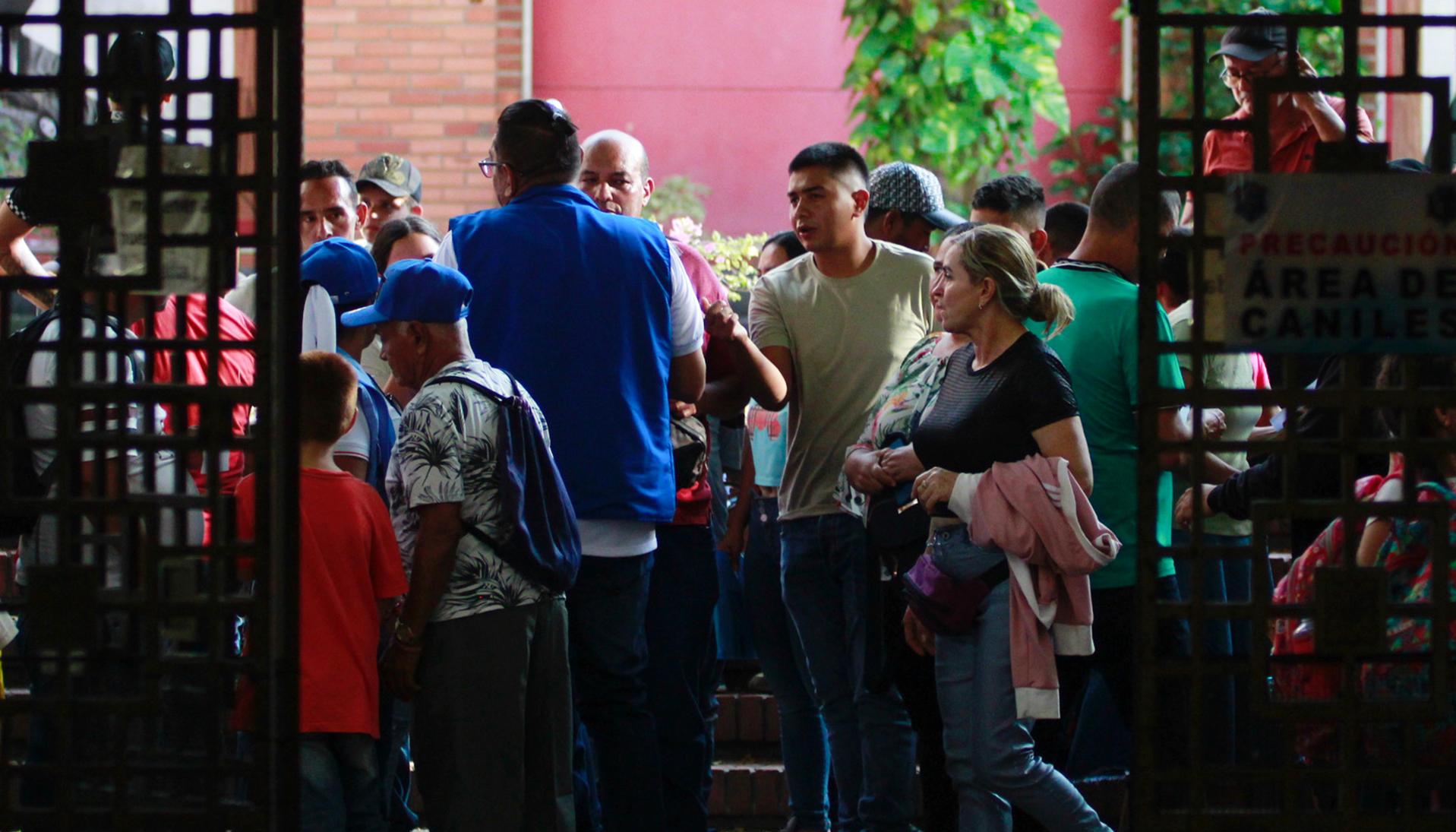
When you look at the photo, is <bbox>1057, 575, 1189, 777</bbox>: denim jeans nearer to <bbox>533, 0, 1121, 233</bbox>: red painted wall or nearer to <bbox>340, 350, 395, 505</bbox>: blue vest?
<bbox>340, 350, 395, 505</bbox>: blue vest

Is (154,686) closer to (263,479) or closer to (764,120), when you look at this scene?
(263,479)

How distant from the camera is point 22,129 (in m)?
4.70

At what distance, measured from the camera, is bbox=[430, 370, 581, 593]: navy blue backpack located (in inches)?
147

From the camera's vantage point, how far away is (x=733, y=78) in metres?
9.59

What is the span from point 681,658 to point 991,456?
3.55 feet

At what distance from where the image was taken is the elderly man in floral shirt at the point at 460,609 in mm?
3703

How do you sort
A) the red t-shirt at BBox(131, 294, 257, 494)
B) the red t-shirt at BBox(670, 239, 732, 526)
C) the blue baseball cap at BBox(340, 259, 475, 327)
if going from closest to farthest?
the blue baseball cap at BBox(340, 259, 475, 327), the red t-shirt at BBox(131, 294, 257, 494), the red t-shirt at BBox(670, 239, 732, 526)

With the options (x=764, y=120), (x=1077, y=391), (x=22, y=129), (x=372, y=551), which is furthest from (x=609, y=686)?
(x=764, y=120)

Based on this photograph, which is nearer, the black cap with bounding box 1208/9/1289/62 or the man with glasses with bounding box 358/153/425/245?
the black cap with bounding box 1208/9/1289/62

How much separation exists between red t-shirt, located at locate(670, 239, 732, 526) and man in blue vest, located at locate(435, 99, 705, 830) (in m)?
0.38

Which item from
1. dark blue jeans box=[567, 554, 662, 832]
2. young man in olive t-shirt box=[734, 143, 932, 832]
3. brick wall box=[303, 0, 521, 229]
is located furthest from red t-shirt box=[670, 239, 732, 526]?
brick wall box=[303, 0, 521, 229]

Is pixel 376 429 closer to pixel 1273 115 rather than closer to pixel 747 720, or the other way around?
pixel 747 720

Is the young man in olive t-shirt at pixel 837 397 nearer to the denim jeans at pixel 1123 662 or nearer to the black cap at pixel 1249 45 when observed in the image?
the denim jeans at pixel 1123 662

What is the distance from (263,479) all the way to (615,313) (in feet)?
5.15
